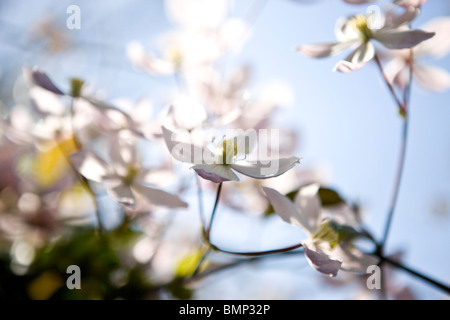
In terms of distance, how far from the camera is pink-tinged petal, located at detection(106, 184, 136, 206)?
387 millimetres

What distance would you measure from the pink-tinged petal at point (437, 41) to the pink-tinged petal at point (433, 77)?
0.7 inches

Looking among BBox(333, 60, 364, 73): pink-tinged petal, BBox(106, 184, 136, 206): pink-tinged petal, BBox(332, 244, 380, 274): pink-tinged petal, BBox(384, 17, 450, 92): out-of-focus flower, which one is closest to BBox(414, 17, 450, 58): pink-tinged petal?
BBox(384, 17, 450, 92): out-of-focus flower

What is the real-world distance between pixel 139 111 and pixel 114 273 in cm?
20

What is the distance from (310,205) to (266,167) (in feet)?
0.24

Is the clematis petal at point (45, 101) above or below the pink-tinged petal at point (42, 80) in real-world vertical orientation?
below

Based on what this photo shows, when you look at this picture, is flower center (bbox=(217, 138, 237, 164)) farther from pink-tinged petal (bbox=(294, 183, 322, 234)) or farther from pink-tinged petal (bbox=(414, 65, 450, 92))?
pink-tinged petal (bbox=(414, 65, 450, 92))

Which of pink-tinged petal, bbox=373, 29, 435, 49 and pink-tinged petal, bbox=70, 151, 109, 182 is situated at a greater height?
pink-tinged petal, bbox=373, 29, 435, 49

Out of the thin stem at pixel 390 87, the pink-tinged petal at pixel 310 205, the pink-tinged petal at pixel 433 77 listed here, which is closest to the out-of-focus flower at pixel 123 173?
the pink-tinged petal at pixel 310 205

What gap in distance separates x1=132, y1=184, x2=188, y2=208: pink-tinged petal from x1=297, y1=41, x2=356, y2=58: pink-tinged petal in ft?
0.62

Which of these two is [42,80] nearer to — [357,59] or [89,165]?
[89,165]

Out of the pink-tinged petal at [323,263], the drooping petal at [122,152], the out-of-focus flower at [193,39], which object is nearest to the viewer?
the pink-tinged petal at [323,263]

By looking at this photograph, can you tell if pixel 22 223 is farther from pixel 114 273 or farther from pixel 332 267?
pixel 332 267

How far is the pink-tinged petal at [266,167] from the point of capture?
0.34m

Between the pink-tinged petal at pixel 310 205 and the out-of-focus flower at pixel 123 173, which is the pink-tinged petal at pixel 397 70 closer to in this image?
the pink-tinged petal at pixel 310 205
